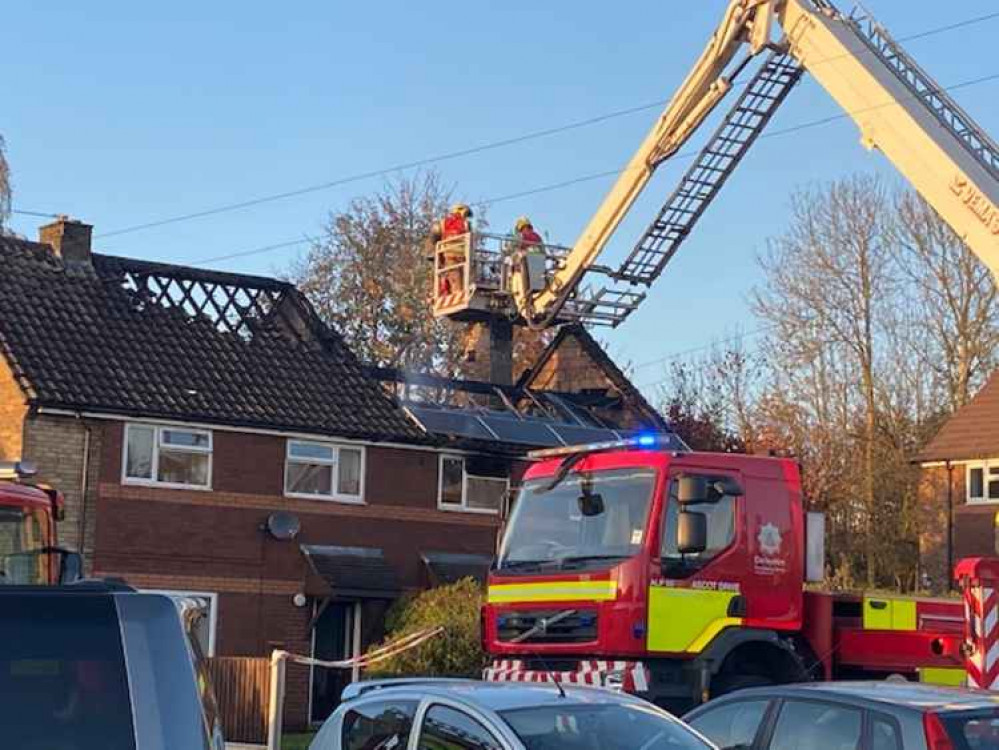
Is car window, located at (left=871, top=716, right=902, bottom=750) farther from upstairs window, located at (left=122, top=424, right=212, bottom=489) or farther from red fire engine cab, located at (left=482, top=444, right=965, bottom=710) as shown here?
upstairs window, located at (left=122, top=424, right=212, bottom=489)

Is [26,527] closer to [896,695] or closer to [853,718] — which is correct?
[853,718]

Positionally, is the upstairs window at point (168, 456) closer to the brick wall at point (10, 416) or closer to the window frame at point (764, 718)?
the brick wall at point (10, 416)

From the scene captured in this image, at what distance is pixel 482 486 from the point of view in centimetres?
3197

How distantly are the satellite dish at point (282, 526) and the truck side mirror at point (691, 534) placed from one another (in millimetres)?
15302

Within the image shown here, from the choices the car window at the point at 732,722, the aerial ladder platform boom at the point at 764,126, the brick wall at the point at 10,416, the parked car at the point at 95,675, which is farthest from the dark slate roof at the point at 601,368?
the parked car at the point at 95,675

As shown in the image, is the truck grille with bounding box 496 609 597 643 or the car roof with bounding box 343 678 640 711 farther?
the truck grille with bounding box 496 609 597 643

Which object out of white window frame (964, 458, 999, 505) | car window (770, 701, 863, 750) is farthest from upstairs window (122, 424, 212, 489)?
white window frame (964, 458, 999, 505)

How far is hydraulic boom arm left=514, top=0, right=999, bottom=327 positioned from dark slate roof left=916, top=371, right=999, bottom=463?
→ 13.6m

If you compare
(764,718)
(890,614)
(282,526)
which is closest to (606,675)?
(890,614)

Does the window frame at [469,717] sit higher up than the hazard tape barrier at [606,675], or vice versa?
the window frame at [469,717]

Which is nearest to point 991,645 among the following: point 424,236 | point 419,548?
point 419,548

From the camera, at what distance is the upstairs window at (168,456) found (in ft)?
90.4

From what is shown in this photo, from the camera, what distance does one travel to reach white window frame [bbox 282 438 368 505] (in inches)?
1156

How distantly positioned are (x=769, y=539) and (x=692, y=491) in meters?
1.09
